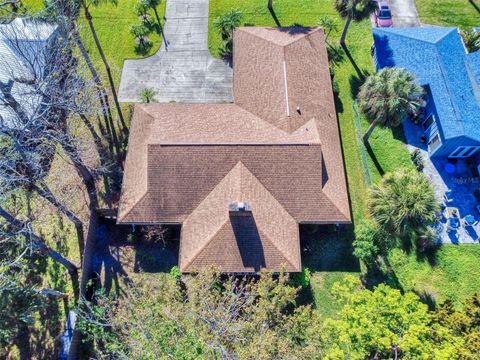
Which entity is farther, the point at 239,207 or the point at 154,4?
the point at 154,4

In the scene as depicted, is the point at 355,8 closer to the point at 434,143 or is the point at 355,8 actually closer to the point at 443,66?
the point at 443,66

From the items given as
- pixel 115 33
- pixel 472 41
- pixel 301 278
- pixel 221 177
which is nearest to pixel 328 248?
pixel 301 278

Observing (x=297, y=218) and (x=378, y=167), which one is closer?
(x=297, y=218)

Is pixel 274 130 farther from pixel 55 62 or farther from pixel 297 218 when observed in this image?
pixel 55 62

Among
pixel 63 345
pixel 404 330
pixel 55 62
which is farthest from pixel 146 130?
pixel 404 330

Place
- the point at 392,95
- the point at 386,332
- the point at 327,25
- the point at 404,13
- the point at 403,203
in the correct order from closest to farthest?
the point at 386,332
the point at 403,203
the point at 392,95
the point at 327,25
the point at 404,13

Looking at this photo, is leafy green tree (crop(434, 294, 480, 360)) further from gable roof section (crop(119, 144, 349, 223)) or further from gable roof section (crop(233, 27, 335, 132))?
gable roof section (crop(233, 27, 335, 132))

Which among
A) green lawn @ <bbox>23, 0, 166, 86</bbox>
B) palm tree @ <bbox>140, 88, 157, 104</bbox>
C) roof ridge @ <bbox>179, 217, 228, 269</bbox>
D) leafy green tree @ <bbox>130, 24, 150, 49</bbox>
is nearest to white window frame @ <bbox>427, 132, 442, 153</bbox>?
roof ridge @ <bbox>179, 217, 228, 269</bbox>
